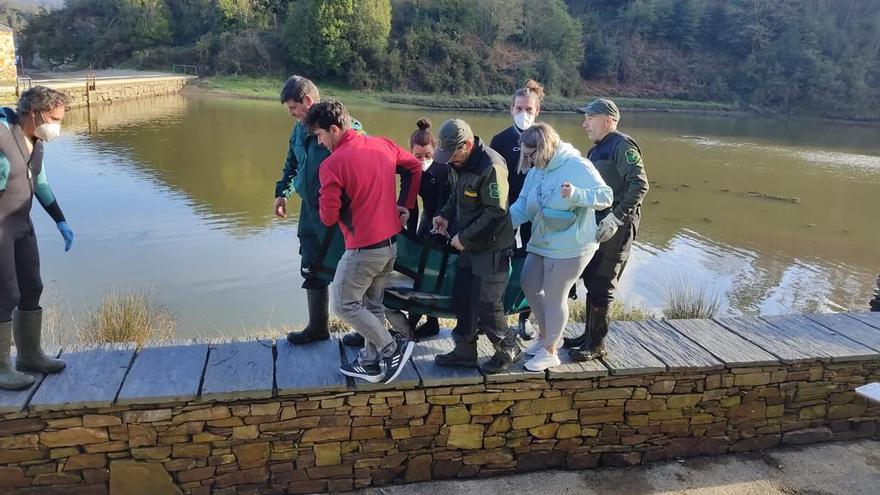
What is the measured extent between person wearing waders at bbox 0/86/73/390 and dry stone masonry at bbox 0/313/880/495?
0.19 m

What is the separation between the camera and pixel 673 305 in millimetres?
6738

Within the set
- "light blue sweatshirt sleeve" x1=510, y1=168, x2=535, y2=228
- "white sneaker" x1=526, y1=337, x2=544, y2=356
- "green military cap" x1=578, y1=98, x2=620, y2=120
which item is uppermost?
"green military cap" x1=578, y1=98, x2=620, y2=120

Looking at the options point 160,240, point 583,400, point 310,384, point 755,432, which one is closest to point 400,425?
point 310,384

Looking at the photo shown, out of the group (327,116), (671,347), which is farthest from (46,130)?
(671,347)

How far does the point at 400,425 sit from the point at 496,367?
602mm

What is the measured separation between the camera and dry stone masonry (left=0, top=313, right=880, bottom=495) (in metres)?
3.05

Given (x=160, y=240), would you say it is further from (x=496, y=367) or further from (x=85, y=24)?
(x=85, y=24)

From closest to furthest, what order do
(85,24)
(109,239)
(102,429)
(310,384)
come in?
1. (102,429)
2. (310,384)
3. (109,239)
4. (85,24)

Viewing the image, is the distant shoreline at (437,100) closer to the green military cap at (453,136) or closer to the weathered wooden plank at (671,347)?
the weathered wooden plank at (671,347)

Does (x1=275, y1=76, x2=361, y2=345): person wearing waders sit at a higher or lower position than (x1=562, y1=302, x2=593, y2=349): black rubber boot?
higher

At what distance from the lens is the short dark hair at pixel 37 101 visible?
306cm

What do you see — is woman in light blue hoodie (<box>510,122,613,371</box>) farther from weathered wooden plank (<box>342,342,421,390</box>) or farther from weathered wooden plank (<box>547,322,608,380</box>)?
weathered wooden plank (<box>342,342,421,390</box>)

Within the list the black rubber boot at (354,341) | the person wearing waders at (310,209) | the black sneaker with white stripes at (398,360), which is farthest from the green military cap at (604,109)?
the black rubber boot at (354,341)

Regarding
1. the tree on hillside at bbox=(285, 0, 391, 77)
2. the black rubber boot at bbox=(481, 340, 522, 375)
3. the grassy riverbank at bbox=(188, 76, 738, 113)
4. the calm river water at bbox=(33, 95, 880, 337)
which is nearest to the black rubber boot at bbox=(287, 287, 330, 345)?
the black rubber boot at bbox=(481, 340, 522, 375)
